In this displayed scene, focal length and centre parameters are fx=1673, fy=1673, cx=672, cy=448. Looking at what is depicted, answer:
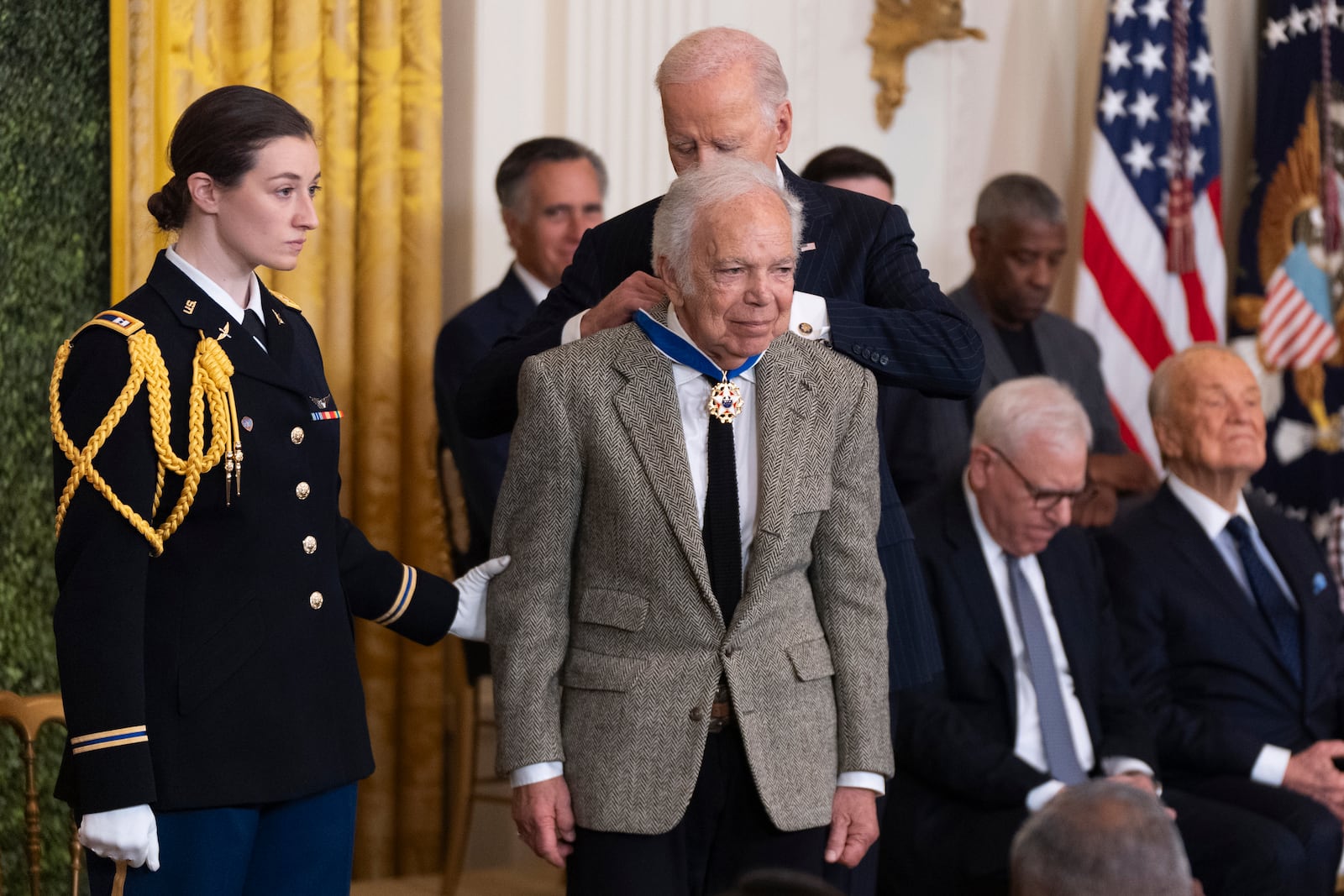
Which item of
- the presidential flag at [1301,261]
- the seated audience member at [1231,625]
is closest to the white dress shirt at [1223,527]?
the seated audience member at [1231,625]

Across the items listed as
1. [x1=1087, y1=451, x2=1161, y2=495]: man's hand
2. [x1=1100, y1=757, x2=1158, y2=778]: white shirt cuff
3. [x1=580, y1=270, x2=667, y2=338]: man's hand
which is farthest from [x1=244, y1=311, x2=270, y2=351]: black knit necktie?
[x1=1087, y1=451, x2=1161, y2=495]: man's hand

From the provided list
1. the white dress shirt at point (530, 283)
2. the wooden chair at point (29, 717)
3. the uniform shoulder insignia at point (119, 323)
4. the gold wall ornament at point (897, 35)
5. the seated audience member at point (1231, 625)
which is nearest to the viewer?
the uniform shoulder insignia at point (119, 323)

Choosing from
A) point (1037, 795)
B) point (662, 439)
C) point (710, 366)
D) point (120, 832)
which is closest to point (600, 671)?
point (662, 439)

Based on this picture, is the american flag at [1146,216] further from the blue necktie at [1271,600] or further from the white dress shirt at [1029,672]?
the white dress shirt at [1029,672]

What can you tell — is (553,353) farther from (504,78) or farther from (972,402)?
(504,78)

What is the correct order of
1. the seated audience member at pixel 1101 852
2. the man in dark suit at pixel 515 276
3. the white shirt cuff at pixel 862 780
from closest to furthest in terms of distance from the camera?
the seated audience member at pixel 1101 852 < the white shirt cuff at pixel 862 780 < the man in dark suit at pixel 515 276

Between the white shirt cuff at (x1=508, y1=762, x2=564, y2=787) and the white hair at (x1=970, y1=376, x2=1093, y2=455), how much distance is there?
1751 mm

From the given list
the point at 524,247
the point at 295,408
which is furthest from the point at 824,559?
the point at 524,247

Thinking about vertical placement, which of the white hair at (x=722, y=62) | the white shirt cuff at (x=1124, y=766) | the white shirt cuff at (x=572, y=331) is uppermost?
the white hair at (x=722, y=62)

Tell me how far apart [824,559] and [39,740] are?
2588 millimetres

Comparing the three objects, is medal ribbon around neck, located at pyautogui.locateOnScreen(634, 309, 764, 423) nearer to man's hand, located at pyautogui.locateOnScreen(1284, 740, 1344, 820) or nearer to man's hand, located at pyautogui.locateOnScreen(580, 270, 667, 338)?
man's hand, located at pyautogui.locateOnScreen(580, 270, 667, 338)

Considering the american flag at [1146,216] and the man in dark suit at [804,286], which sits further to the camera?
Answer: the american flag at [1146,216]

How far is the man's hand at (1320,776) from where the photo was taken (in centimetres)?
398

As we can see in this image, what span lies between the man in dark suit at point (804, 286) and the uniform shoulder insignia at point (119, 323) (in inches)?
25.3
